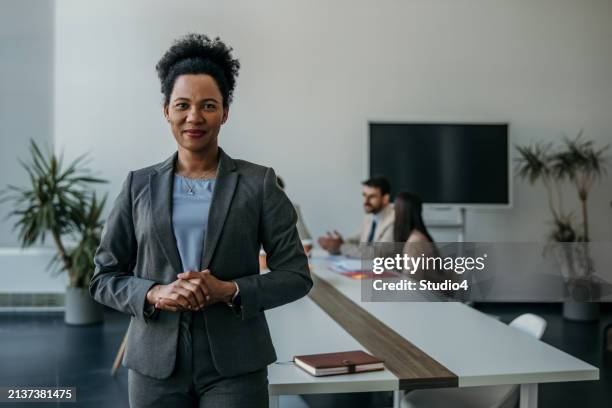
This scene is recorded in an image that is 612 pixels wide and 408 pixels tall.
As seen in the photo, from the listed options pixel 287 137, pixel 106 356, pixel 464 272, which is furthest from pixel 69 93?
pixel 464 272

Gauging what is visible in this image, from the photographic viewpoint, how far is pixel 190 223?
4.72 feet

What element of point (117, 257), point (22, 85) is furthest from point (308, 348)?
point (22, 85)

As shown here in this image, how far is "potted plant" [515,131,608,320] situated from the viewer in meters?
6.31

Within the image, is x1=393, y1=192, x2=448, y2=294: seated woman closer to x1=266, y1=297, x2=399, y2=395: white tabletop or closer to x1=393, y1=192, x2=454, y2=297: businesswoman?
x1=393, y1=192, x2=454, y2=297: businesswoman

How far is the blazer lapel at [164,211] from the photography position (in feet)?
4.65

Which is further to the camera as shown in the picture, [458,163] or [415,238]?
[458,163]

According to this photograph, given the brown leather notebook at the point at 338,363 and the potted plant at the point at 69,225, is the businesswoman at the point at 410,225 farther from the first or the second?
the potted plant at the point at 69,225

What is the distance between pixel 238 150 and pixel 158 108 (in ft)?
3.19

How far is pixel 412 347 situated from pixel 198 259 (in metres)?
1.18

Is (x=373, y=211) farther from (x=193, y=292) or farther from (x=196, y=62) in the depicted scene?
(x=193, y=292)

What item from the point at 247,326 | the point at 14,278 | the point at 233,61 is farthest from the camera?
the point at 14,278

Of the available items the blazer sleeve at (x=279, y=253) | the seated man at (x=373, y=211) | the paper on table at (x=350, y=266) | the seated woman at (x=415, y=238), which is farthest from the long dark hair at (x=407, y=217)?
the blazer sleeve at (x=279, y=253)

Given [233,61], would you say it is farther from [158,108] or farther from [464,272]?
[158,108]

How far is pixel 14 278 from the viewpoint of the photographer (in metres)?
6.47
